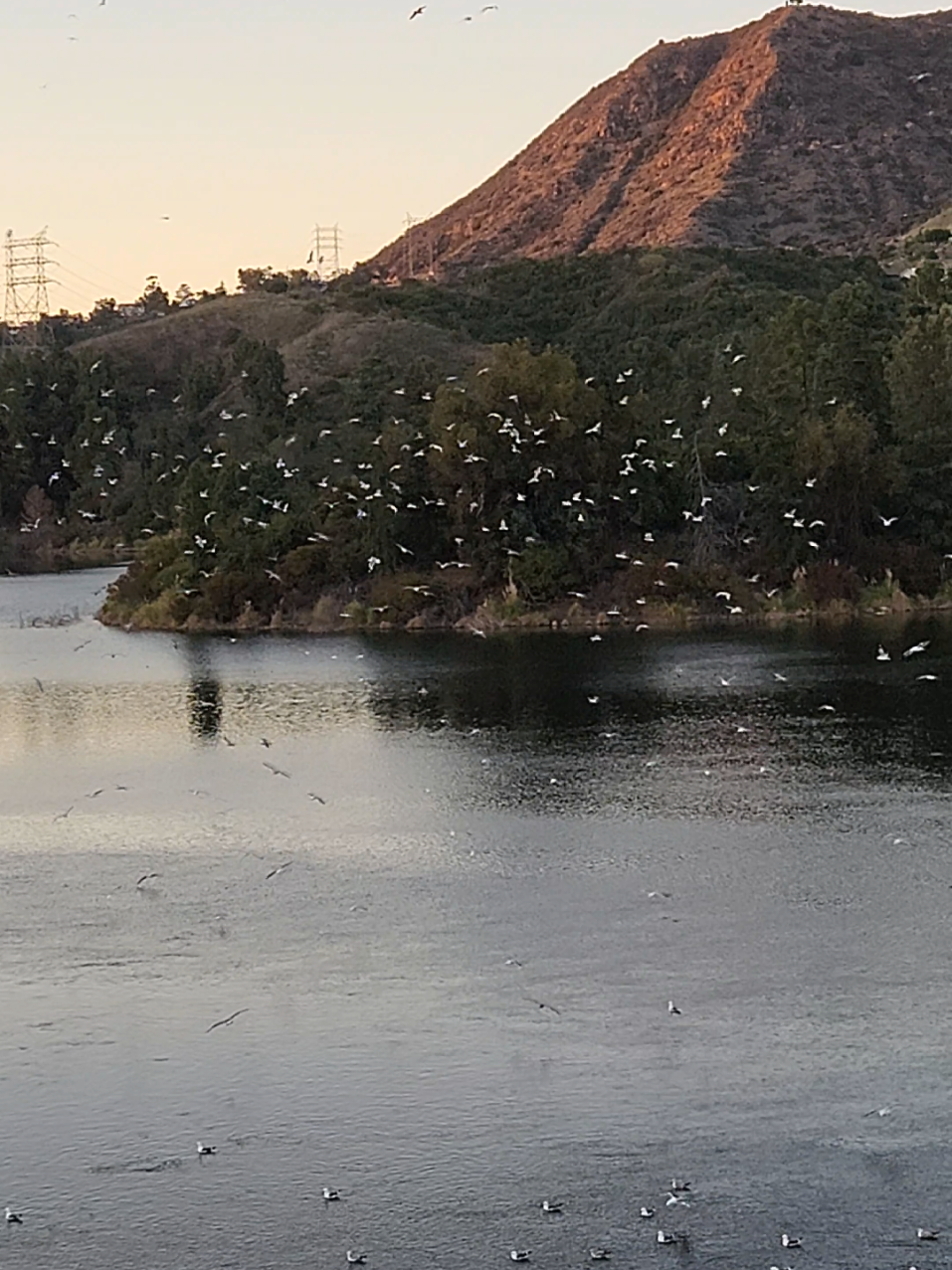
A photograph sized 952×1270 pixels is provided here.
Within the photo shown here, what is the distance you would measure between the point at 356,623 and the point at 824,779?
2844 centimetres

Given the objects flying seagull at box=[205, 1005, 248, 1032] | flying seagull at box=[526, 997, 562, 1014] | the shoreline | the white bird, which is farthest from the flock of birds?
flying seagull at box=[205, 1005, 248, 1032]

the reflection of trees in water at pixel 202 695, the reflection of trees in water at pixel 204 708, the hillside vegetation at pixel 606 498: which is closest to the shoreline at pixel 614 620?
the hillside vegetation at pixel 606 498

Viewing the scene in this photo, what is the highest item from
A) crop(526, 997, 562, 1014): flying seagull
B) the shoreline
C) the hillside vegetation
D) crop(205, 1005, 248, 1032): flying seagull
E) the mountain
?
the mountain

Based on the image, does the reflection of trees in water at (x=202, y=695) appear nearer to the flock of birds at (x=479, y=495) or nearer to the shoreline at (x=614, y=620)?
the shoreline at (x=614, y=620)

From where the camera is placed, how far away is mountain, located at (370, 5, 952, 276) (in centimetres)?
15762

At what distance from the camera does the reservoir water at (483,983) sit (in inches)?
654

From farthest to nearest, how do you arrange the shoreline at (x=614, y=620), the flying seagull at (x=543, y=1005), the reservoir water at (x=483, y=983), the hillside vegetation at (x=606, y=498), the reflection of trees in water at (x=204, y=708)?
the hillside vegetation at (x=606, y=498), the shoreline at (x=614, y=620), the reflection of trees in water at (x=204, y=708), the flying seagull at (x=543, y=1005), the reservoir water at (x=483, y=983)

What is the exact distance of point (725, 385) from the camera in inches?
3014

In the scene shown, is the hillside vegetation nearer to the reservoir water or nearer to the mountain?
the reservoir water

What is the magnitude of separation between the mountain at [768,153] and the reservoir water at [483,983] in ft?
368

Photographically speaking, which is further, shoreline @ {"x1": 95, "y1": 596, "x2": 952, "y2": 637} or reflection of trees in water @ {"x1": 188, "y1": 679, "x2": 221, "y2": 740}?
shoreline @ {"x1": 95, "y1": 596, "x2": 952, "y2": 637}

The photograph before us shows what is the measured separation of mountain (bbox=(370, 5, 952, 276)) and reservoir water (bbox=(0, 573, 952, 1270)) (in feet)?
368

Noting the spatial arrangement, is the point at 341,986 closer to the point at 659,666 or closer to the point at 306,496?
the point at 659,666

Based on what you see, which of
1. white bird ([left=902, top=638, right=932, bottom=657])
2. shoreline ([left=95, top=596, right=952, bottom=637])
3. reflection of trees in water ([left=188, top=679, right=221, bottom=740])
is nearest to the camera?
reflection of trees in water ([left=188, top=679, right=221, bottom=740])
